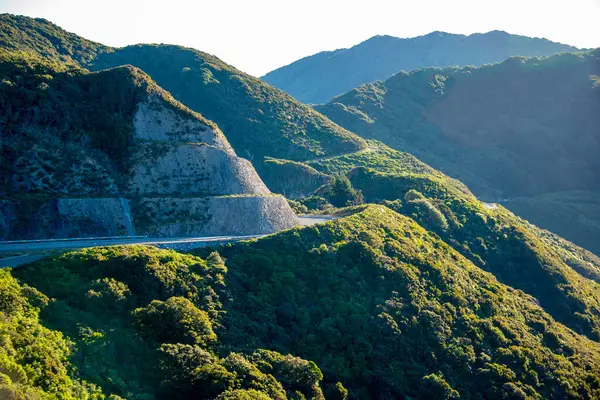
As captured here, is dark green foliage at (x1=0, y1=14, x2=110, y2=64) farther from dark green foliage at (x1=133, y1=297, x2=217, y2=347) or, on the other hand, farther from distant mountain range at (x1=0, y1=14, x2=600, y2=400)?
dark green foliage at (x1=133, y1=297, x2=217, y2=347)

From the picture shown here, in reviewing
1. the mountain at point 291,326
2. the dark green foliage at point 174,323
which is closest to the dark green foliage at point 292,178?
the mountain at point 291,326

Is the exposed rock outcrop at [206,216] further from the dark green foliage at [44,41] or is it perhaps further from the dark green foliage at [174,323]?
the dark green foliage at [44,41]

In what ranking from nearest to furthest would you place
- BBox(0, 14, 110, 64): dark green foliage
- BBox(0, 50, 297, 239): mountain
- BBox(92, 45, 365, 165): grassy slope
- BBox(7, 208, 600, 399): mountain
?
BBox(7, 208, 600, 399): mountain → BBox(0, 50, 297, 239): mountain → BBox(0, 14, 110, 64): dark green foliage → BBox(92, 45, 365, 165): grassy slope

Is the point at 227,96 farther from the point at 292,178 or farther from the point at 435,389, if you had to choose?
the point at 435,389

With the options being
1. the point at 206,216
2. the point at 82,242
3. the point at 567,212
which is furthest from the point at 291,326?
the point at 567,212

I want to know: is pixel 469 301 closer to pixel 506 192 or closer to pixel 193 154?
pixel 193 154

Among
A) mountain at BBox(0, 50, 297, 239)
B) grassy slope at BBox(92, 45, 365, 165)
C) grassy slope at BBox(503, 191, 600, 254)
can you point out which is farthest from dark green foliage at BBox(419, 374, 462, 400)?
grassy slope at BBox(503, 191, 600, 254)

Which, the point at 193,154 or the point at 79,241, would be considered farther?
the point at 193,154

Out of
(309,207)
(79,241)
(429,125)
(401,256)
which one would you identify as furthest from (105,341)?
(429,125)
